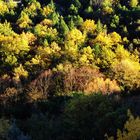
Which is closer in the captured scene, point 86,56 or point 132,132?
point 132,132

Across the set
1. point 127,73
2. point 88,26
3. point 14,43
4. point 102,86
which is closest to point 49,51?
point 14,43

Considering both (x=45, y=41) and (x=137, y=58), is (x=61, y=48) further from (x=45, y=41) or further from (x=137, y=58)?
(x=137, y=58)

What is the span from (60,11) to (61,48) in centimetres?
1525

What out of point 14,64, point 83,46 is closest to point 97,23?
point 83,46

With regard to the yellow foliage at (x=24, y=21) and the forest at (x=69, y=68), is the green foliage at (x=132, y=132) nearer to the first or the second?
the forest at (x=69, y=68)

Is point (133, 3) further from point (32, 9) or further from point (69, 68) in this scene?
point (69, 68)

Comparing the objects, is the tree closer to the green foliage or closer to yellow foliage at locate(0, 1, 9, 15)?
yellow foliage at locate(0, 1, 9, 15)

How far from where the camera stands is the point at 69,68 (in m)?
67.6

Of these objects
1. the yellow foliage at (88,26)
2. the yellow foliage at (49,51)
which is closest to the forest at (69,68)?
the yellow foliage at (88,26)

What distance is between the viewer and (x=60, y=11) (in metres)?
92.3

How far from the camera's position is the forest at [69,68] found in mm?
39969

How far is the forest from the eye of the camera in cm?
3997

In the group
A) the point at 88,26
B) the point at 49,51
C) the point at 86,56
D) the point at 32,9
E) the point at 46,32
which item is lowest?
the point at 86,56

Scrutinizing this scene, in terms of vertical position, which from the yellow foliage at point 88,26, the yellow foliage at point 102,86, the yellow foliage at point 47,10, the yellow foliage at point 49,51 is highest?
the yellow foliage at point 47,10
